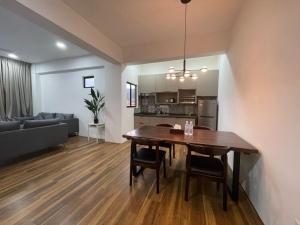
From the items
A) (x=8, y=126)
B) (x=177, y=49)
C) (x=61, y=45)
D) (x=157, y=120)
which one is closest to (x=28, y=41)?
(x=61, y=45)

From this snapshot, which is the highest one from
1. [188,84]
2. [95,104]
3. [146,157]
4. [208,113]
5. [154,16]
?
[154,16]

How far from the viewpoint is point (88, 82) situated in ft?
18.1

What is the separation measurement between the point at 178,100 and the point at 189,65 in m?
1.36

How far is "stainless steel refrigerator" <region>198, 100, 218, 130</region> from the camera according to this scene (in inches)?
182

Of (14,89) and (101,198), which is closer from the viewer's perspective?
(101,198)

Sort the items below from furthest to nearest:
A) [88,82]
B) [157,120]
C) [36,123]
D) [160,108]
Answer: [160,108]
[88,82]
[157,120]
[36,123]

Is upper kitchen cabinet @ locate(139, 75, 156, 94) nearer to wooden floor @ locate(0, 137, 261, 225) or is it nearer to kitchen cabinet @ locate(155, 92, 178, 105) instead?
kitchen cabinet @ locate(155, 92, 178, 105)

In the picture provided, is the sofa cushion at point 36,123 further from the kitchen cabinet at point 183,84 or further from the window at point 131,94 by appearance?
the kitchen cabinet at point 183,84

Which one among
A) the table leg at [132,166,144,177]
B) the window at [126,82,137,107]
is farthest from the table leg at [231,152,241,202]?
the window at [126,82,137,107]

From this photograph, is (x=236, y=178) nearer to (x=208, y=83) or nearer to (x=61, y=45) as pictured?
(x=208, y=83)

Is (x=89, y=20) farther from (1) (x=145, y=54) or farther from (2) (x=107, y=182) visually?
(2) (x=107, y=182)

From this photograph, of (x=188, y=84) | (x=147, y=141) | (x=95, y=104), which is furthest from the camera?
(x=188, y=84)

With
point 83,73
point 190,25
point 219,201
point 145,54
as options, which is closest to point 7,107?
point 83,73

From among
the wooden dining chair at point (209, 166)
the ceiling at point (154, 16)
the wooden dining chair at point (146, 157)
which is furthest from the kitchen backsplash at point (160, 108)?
the wooden dining chair at point (209, 166)
